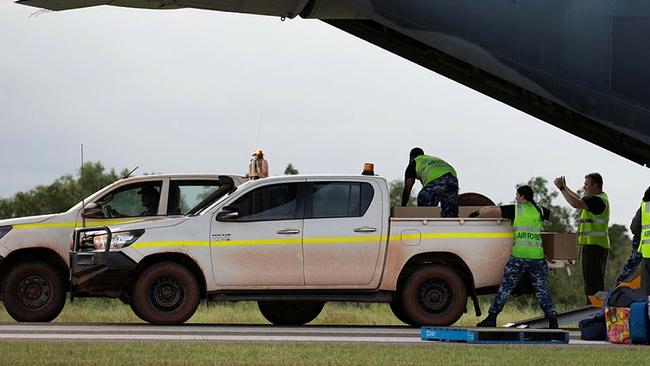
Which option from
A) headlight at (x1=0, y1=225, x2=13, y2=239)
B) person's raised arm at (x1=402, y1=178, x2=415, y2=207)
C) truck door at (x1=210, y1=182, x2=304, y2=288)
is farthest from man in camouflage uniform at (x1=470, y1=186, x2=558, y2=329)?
headlight at (x1=0, y1=225, x2=13, y2=239)

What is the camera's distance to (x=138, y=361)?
13.4 metres

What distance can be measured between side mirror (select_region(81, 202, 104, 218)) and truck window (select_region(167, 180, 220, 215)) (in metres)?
0.98

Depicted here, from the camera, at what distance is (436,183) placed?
20531 millimetres

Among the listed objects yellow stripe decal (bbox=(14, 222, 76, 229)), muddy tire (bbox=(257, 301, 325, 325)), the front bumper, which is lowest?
muddy tire (bbox=(257, 301, 325, 325))

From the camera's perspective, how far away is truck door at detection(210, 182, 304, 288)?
19.1 m

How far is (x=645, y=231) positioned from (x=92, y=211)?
24.8 ft

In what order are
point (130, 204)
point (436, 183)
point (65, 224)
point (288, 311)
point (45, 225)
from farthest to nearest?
point (288, 311) < point (436, 183) < point (130, 204) < point (65, 224) < point (45, 225)

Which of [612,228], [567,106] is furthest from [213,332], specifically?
[612,228]

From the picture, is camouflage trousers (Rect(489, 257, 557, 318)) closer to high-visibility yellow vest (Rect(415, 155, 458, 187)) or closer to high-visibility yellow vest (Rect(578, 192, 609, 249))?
high-visibility yellow vest (Rect(415, 155, 458, 187))

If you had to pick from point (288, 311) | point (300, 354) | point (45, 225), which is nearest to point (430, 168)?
point (288, 311)

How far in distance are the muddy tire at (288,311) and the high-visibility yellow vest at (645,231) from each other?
198 inches

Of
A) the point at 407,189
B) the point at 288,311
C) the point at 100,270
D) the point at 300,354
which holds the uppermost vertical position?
the point at 407,189

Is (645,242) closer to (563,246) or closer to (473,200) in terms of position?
(563,246)

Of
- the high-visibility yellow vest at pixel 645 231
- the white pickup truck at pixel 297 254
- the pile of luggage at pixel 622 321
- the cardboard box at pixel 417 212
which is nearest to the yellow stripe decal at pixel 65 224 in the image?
the white pickup truck at pixel 297 254
